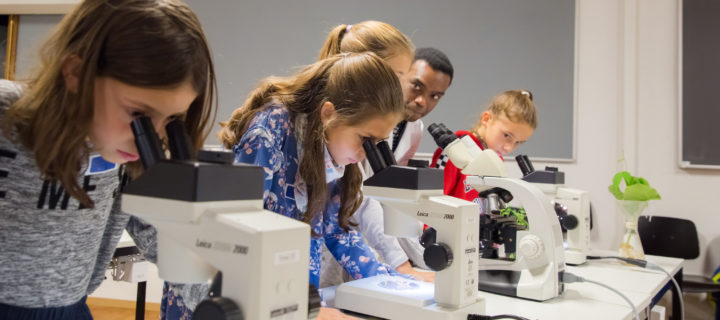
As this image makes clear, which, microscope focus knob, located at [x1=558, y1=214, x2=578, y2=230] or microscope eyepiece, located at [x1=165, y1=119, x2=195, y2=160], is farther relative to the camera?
microscope focus knob, located at [x1=558, y1=214, x2=578, y2=230]

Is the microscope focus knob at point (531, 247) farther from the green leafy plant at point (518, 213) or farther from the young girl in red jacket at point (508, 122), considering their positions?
the young girl in red jacket at point (508, 122)

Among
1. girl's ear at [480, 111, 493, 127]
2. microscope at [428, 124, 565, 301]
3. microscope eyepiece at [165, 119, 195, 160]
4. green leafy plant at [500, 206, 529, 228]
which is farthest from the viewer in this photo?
girl's ear at [480, 111, 493, 127]

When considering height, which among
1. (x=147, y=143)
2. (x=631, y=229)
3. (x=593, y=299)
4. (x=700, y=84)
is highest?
(x=700, y=84)

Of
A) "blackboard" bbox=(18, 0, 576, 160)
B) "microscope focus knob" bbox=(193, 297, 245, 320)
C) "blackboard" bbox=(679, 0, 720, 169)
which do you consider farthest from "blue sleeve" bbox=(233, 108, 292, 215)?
"blackboard" bbox=(679, 0, 720, 169)

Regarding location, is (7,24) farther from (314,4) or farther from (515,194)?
(515,194)

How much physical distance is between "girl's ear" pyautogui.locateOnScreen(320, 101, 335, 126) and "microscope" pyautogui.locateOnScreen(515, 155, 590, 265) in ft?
3.84

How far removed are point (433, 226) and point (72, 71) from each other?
2.29ft

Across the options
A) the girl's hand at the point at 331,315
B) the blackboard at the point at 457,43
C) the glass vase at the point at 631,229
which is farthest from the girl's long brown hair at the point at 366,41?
the blackboard at the point at 457,43

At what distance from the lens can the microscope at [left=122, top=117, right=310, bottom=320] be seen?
0.53 m

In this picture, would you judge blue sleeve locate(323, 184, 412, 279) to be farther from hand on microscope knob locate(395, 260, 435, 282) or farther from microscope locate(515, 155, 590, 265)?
microscope locate(515, 155, 590, 265)

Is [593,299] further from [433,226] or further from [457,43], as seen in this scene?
[457,43]

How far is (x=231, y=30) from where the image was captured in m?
4.28

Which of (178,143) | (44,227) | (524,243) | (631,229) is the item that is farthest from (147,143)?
(631,229)

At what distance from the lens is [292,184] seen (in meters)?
1.20
